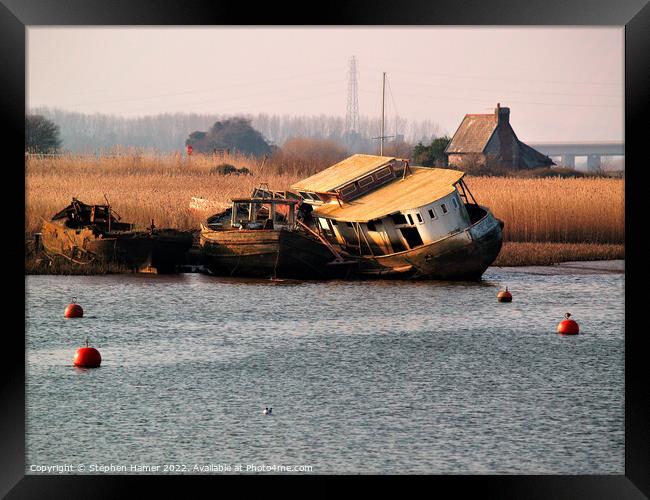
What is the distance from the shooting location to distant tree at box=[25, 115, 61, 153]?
200 ft

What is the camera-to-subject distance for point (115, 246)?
4206 cm

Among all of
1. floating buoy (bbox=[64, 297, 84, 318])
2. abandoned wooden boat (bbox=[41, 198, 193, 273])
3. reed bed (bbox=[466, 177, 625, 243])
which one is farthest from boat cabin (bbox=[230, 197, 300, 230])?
floating buoy (bbox=[64, 297, 84, 318])

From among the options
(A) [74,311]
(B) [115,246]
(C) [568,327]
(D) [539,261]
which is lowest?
(C) [568,327]

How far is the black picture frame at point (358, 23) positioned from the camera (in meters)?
18.4

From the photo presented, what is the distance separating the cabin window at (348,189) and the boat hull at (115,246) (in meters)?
5.90

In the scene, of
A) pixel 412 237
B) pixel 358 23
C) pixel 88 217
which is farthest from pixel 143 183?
pixel 358 23

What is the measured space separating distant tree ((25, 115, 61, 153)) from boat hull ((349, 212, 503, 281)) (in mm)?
25663

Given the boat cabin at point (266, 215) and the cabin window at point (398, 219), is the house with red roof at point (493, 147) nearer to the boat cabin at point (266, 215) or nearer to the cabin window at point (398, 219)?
the boat cabin at point (266, 215)

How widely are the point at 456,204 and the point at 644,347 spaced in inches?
822

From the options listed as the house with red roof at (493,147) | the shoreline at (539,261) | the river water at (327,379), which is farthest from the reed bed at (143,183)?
the house with red roof at (493,147)

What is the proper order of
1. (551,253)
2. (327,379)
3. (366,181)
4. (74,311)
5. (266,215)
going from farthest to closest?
(266,215) < (551,253) < (366,181) < (74,311) < (327,379)

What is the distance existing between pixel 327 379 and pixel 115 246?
17525 mm

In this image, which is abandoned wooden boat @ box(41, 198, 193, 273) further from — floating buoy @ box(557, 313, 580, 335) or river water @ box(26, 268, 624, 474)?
floating buoy @ box(557, 313, 580, 335)

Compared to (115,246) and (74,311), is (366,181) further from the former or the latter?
(74,311)
